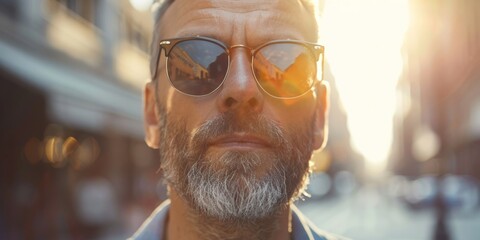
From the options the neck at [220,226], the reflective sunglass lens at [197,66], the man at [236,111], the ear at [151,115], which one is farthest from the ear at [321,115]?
the ear at [151,115]

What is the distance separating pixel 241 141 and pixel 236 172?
8 centimetres

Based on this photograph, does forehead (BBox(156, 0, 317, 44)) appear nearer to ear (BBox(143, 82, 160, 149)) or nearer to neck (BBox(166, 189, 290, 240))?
ear (BBox(143, 82, 160, 149))

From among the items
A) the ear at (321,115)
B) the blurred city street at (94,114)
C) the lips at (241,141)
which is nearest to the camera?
the lips at (241,141)

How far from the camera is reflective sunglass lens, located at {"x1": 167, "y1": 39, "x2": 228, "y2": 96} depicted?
167 cm

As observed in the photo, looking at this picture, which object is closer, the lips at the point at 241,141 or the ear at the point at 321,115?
the lips at the point at 241,141

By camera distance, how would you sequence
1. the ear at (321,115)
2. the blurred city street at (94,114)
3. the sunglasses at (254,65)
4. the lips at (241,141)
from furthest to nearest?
the blurred city street at (94,114), the ear at (321,115), the sunglasses at (254,65), the lips at (241,141)

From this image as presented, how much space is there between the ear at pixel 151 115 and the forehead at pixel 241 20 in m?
0.24

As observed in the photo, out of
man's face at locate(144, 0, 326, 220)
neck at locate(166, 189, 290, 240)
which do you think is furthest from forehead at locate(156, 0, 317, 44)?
neck at locate(166, 189, 290, 240)

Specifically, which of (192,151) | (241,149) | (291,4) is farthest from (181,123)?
(291,4)

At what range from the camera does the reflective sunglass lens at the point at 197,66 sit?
5.49ft

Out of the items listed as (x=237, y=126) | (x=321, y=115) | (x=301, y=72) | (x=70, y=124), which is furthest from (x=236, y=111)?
(x=70, y=124)

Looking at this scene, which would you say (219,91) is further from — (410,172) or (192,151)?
(410,172)

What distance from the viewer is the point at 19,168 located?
11.6m

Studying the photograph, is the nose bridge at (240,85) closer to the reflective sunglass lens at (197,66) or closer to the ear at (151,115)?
the reflective sunglass lens at (197,66)
